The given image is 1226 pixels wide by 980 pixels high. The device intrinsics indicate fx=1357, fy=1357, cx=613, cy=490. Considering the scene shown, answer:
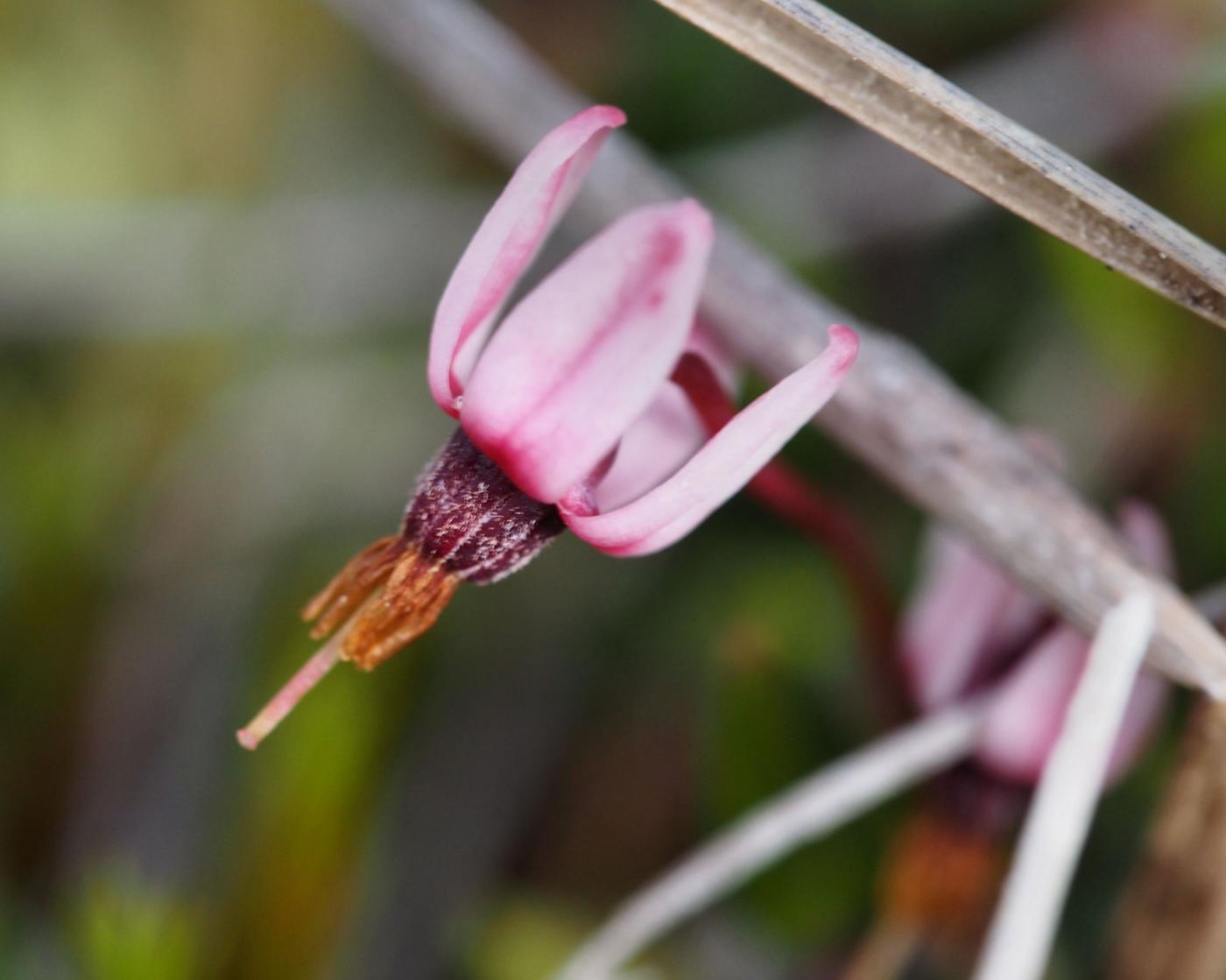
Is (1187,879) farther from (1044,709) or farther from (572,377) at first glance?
(572,377)

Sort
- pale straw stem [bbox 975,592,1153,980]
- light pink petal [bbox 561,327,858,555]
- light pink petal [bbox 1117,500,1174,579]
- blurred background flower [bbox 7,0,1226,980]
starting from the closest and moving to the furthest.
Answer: light pink petal [bbox 561,327,858,555], pale straw stem [bbox 975,592,1153,980], light pink petal [bbox 1117,500,1174,579], blurred background flower [bbox 7,0,1226,980]

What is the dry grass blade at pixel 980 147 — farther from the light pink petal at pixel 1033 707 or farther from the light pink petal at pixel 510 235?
the light pink petal at pixel 1033 707

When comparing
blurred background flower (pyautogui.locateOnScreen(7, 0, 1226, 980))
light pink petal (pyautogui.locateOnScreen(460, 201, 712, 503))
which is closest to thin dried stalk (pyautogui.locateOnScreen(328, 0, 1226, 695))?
light pink petal (pyautogui.locateOnScreen(460, 201, 712, 503))

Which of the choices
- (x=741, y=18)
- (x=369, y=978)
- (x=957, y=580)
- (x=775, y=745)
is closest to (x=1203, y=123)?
(x=957, y=580)

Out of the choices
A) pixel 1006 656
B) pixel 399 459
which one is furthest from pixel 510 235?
pixel 399 459

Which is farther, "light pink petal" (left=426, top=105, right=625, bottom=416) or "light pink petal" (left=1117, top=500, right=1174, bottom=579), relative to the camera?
"light pink petal" (left=1117, top=500, right=1174, bottom=579)

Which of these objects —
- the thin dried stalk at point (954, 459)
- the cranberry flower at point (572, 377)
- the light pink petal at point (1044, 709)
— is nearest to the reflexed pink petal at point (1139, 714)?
the light pink petal at point (1044, 709)

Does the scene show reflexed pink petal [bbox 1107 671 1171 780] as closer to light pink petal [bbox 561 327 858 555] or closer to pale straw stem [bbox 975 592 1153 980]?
pale straw stem [bbox 975 592 1153 980]
